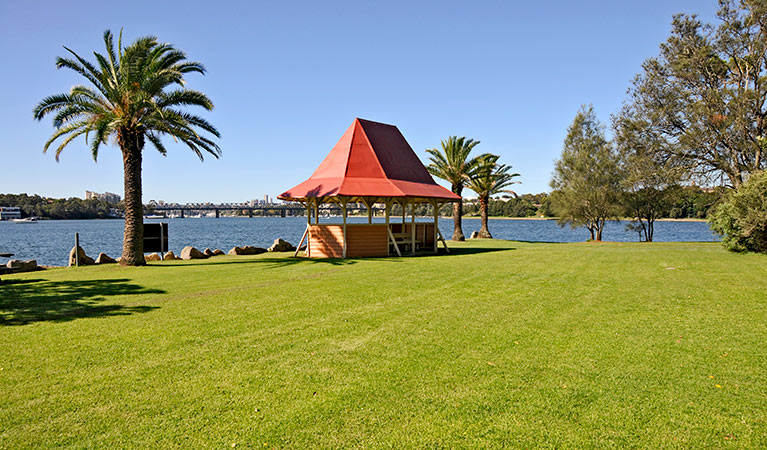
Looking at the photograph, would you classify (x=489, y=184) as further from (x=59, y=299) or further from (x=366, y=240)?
(x=59, y=299)

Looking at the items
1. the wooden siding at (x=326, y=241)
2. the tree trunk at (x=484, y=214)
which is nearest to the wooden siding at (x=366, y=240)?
the wooden siding at (x=326, y=241)

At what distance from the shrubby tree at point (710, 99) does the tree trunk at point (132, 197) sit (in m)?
30.1

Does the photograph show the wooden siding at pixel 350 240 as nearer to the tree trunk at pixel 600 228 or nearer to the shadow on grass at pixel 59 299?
the shadow on grass at pixel 59 299

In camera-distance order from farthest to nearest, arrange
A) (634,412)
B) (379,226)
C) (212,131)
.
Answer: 1. (379,226)
2. (212,131)
3. (634,412)

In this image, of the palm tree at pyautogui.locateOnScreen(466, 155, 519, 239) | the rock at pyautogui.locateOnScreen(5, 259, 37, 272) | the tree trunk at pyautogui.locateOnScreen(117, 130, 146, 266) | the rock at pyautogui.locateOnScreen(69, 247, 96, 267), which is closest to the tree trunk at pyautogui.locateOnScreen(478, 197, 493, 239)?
the palm tree at pyautogui.locateOnScreen(466, 155, 519, 239)

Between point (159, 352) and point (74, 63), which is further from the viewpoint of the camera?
point (74, 63)

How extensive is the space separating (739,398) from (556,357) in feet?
5.81

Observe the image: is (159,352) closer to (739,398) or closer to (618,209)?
(739,398)

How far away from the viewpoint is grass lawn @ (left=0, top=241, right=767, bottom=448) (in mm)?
3652

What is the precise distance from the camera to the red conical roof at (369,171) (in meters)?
19.2

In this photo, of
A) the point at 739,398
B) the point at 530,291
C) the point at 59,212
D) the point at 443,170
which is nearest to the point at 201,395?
the point at 739,398

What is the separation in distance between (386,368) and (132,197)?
15.2 meters

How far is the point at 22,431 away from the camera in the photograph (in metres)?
3.63

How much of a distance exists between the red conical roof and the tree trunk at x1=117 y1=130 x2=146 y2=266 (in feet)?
19.2
